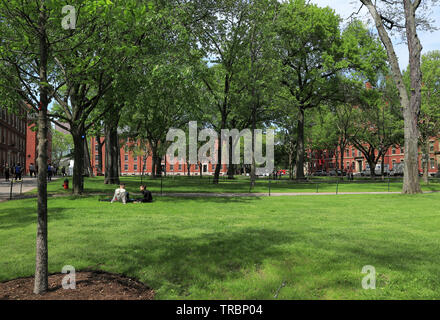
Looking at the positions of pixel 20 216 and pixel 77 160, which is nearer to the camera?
pixel 20 216

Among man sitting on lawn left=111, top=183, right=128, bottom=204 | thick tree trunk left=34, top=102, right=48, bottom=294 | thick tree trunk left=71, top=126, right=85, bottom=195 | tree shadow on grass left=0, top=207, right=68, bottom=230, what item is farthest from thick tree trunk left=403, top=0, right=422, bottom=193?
thick tree trunk left=34, top=102, right=48, bottom=294

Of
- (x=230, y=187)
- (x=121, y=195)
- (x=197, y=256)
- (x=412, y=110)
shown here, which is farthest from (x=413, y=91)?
(x=197, y=256)

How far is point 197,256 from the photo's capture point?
243 inches

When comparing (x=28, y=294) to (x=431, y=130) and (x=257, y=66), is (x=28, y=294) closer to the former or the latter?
(x=257, y=66)

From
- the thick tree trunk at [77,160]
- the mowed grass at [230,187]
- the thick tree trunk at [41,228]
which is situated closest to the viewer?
the thick tree trunk at [41,228]

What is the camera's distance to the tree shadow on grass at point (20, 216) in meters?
9.59

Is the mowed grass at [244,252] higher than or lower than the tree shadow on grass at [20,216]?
lower

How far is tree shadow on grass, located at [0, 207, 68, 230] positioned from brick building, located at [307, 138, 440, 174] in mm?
54678

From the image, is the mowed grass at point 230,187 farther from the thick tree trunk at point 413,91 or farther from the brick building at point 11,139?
the brick building at point 11,139

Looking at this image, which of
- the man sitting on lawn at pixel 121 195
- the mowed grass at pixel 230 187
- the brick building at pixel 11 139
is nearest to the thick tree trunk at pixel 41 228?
the man sitting on lawn at pixel 121 195

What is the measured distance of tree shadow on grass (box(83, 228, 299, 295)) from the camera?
512 cm

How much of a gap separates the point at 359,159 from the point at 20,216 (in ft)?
297

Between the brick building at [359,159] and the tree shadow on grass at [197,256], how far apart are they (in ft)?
183

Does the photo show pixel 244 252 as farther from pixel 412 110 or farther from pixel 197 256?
pixel 412 110
